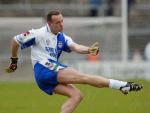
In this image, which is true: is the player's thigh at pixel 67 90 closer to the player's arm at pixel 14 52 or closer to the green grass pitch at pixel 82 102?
the player's arm at pixel 14 52

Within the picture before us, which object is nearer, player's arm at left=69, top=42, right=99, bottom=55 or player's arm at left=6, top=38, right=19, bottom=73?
player's arm at left=69, top=42, right=99, bottom=55

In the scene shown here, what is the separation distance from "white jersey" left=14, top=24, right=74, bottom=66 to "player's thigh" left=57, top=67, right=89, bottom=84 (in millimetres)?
354

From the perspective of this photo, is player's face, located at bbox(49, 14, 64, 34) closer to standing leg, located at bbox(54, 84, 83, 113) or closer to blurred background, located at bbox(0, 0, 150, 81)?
standing leg, located at bbox(54, 84, 83, 113)

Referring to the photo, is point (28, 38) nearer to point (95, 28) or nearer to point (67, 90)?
point (67, 90)

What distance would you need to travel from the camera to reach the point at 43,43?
43.7 feet

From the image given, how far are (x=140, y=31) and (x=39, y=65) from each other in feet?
45.8

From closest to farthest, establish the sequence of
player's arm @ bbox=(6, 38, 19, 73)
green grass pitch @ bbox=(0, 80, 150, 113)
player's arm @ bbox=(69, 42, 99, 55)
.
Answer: player's arm @ bbox=(69, 42, 99, 55) < player's arm @ bbox=(6, 38, 19, 73) < green grass pitch @ bbox=(0, 80, 150, 113)

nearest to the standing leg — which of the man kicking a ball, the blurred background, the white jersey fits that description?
the man kicking a ball

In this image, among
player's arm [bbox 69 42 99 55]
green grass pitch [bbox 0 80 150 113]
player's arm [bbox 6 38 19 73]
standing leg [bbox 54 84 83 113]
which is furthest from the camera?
green grass pitch [bbox 0 80 150 113]

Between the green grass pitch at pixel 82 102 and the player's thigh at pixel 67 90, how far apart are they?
2885 mm

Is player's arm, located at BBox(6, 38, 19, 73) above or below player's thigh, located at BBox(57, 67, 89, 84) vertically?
above

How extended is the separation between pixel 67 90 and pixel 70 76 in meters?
0.33

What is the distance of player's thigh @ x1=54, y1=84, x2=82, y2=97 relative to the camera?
13102mm

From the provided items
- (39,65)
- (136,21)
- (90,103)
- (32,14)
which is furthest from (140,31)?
(39,65)
